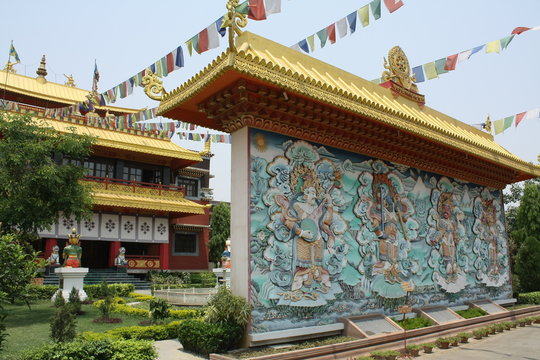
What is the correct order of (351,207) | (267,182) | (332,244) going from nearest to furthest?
(267,182)
(332,244)
(351,207)

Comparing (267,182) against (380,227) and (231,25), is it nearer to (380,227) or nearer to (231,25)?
(231,25)

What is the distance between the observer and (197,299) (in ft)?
51.3

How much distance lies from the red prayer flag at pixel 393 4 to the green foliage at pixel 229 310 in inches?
261

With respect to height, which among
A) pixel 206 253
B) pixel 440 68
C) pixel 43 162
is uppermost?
pixel 440 68

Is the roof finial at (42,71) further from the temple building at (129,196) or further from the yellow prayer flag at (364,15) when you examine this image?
the yellow prayer flag at (364,15)

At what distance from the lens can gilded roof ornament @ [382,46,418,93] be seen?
43.9ft

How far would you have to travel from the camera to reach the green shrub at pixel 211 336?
25.2 ft

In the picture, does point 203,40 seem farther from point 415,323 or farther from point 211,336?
point 415,323

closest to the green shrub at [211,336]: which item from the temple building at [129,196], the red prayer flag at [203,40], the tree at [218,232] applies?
the red prayer flag at [203,40]

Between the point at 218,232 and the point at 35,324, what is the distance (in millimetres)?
21867

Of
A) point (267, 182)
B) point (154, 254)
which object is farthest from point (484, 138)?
point (154, 254)

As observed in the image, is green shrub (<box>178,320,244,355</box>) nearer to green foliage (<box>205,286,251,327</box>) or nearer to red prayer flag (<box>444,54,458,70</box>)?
green foliage (<box>205,286,251,327</box>)

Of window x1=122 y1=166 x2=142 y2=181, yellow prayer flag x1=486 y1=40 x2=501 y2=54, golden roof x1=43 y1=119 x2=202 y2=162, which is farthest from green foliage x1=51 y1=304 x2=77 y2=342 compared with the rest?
window x1=122 y1=166 x2=142 y2=181

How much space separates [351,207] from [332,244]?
1.18 meters
